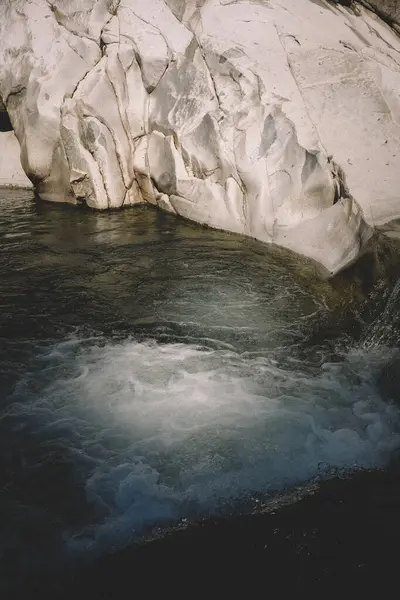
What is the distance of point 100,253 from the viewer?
6.96 m

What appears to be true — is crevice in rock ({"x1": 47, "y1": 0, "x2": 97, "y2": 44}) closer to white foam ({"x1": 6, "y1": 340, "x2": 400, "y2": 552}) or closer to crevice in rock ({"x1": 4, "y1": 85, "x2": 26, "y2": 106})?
crevice in rock ({"x1": 4, "y1": 85, "x2": 26, "y2": 106})

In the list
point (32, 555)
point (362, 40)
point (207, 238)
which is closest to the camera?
point (32, 555)

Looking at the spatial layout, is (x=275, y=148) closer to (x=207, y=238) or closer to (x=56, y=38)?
(x=207, y=238)

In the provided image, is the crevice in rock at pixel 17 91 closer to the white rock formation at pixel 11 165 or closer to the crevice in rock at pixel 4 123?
the white rock formation at pixel 11 165

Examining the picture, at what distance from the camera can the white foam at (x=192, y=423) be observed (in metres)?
3.21

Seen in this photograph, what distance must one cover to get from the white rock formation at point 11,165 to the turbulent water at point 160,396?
4.10 meters

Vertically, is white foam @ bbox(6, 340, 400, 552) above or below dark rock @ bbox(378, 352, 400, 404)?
below

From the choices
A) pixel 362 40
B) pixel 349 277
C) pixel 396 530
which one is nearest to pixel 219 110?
pixel 362 40

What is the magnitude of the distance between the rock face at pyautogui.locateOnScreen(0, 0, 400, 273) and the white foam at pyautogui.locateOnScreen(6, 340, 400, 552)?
264cm

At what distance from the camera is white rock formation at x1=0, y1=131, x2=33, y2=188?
10133 millimetres

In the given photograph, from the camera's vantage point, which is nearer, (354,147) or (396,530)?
(396,530)

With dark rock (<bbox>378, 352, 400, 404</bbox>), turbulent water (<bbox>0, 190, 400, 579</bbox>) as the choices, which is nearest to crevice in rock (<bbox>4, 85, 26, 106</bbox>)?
turbulent water (<bbox>0, 190, 400, 579</bbox>)

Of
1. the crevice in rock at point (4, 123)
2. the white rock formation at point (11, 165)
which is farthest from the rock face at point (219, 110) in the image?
the crevice in rock at point (4, 123)

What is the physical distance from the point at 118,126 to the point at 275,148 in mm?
3168
